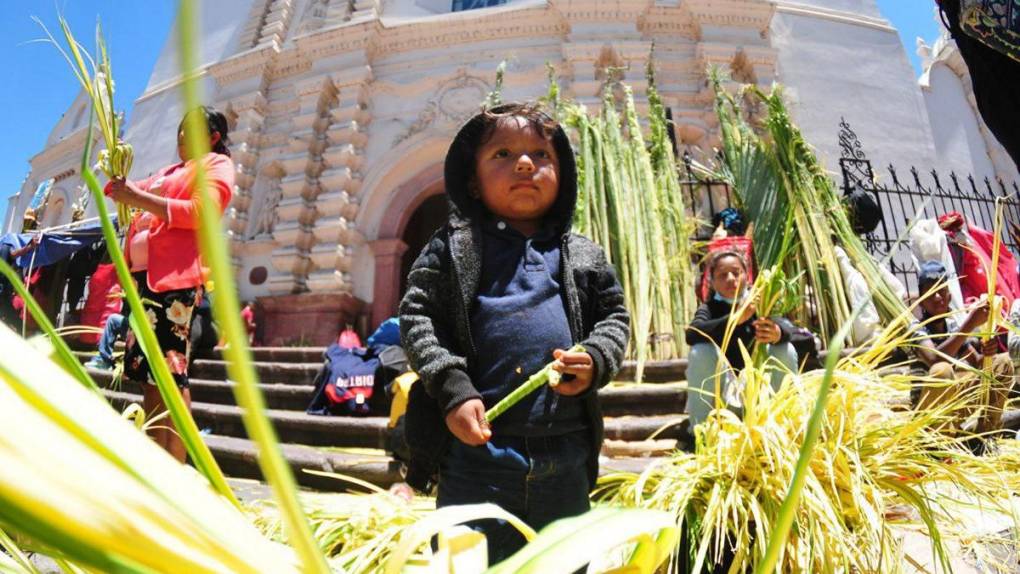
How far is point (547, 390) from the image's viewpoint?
115 cm

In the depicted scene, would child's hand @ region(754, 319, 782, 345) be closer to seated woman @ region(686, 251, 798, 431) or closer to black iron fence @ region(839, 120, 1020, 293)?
seated woman @ region(686, 251, 798, 431)

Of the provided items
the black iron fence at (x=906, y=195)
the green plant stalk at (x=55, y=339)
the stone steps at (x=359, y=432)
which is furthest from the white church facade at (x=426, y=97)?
the green plant stalk at (x=55, y=339)

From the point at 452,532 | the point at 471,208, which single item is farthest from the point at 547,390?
the point at 452,532

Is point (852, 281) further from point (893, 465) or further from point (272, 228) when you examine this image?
point (272, 228)

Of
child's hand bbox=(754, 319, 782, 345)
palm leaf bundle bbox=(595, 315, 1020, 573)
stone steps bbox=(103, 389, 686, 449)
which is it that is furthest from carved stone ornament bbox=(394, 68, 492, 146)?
palm leaf bundle bbox=(595, 315, 1020, 573)

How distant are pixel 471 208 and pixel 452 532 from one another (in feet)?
3.39

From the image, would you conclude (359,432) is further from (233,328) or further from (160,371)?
(233,328)

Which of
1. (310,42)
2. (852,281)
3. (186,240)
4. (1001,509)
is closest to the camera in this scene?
(1001,509)

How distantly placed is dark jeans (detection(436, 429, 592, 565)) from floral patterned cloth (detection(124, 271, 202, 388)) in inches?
47.5

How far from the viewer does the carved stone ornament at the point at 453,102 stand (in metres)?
7.96

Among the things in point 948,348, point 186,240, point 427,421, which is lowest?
point 427,421

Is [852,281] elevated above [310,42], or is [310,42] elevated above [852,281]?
[310,42]

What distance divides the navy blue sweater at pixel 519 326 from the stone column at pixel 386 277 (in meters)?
6.29

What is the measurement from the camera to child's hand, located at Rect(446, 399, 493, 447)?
3.25 ft
